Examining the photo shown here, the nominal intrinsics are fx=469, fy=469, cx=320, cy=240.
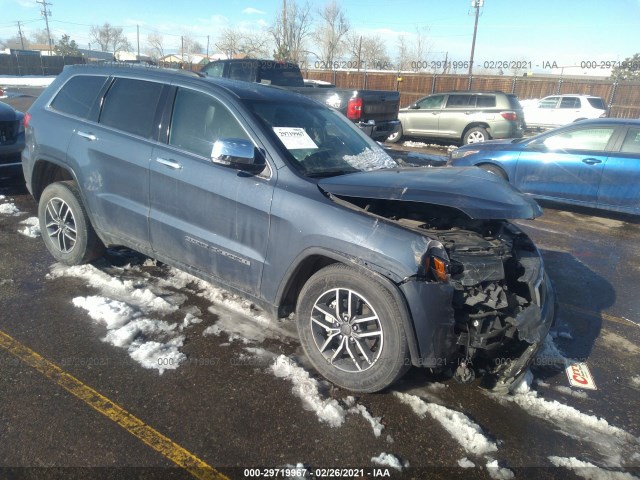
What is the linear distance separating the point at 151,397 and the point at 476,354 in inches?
79.7

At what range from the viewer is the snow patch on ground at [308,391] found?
2.79 m

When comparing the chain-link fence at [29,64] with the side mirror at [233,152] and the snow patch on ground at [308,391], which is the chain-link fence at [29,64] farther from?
the snow patch on ground at [308,391]

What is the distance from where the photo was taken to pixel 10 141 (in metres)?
6.87

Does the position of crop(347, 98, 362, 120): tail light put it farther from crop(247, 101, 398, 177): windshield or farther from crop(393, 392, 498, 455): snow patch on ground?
crop(393, 392, 498, 455): snow patch on ground

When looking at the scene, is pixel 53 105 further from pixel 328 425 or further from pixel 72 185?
pixel 328 425

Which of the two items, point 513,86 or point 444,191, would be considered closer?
point 444,191

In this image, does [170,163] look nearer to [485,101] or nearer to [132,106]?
[132,106]

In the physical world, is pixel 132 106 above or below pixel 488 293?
above

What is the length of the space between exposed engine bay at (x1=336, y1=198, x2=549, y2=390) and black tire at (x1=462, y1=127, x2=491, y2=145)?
11.4 m

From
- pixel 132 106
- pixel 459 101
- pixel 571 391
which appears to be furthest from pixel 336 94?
pixel 571 391

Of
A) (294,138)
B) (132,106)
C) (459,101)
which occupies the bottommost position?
(294,138)

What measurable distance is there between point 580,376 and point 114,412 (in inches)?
124

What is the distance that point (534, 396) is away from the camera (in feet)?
10.1

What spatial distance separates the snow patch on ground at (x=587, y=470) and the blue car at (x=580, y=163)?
5.80 m
